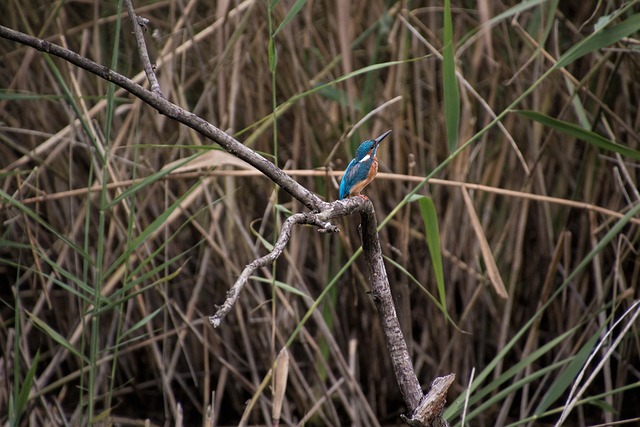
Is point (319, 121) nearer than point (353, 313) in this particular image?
Yes

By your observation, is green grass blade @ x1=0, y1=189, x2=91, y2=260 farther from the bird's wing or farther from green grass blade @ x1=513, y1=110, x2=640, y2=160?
green grass blade @ x1=513, y1=110, x2=640, y2=160

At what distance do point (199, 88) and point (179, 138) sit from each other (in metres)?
0.55

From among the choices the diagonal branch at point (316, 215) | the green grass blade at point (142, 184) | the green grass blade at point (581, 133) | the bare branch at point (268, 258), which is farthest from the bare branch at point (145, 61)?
the green grass blade at point (581, 133)

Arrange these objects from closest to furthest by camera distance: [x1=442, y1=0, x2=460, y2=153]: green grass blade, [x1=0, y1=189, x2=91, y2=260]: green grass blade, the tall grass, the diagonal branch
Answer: the diagonal branch < [x1=442, y1=0, x2=460, y2=153]: green grass blade < [x1=0, y1=189, x2=91, y2=260]: green grass blade < the tall grass

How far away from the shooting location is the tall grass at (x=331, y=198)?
276cm

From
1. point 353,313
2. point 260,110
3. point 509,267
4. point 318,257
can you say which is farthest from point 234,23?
point 509,267

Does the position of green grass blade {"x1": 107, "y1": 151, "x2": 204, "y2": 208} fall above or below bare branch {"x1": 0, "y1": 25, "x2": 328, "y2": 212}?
below

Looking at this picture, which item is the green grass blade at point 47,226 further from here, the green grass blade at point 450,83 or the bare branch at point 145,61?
the green grass blade at point 450,83

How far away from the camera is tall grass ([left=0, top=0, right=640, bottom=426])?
2.76m

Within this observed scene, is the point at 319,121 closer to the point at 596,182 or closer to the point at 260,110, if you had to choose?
the point at 260,110

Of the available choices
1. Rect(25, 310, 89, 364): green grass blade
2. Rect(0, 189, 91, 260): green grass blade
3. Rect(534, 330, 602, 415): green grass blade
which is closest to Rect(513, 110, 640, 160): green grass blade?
Rect(534, 330, 602, 415): green grass blade

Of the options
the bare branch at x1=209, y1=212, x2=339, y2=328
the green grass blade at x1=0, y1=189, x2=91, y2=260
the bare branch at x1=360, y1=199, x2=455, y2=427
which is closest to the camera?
the bare branch at x1=209, y1=212, x2=339, y2=328

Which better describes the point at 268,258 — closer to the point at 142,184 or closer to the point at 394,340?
the point at 394,340

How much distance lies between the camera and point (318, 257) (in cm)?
295
